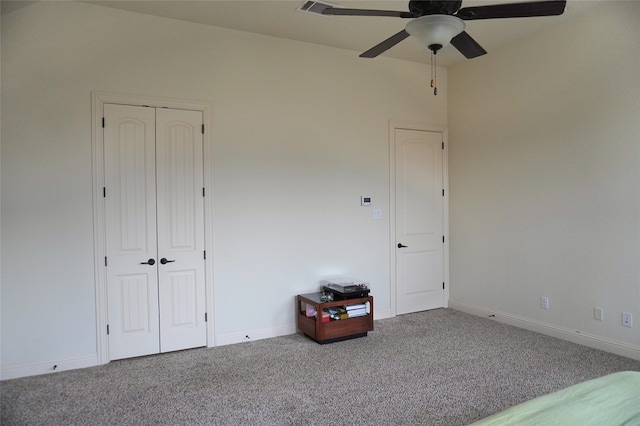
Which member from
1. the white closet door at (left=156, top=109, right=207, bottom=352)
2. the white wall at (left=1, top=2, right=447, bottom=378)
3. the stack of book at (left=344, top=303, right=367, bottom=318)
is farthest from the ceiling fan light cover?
the stack of book at (left=344, top=303, right=367, bottom=318)

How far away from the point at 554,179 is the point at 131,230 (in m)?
4.20

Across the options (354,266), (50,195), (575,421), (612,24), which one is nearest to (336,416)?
(575,421)

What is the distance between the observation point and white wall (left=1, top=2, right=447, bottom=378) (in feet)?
10.8

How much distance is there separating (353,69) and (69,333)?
3.96m

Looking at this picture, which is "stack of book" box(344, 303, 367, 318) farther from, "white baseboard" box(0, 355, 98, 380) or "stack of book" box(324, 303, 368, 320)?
"white baseboard" box(0, 355, 98, 380)

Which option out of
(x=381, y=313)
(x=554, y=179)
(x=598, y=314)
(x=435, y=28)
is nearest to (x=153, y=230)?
(x=381, y=313)

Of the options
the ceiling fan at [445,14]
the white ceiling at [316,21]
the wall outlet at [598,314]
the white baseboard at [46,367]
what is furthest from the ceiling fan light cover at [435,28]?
the white baseboard at [46,367]

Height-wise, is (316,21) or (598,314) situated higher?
(316,21)

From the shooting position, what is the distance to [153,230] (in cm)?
372

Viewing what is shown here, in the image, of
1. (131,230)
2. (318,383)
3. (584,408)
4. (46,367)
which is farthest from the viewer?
(131,230)

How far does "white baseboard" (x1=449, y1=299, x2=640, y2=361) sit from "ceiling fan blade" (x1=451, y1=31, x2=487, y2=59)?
115 inches

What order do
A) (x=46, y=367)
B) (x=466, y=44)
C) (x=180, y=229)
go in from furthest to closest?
(x=180, y=229) → (x=46, y=367) → (x=466, y=44)

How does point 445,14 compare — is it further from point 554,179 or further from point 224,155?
point 554,179

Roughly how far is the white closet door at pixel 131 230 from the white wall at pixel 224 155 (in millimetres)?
170
